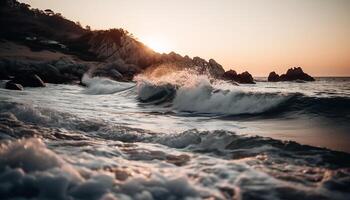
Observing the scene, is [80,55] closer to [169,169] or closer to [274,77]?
[274,77]

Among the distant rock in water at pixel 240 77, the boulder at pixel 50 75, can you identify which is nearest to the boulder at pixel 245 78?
the distant rock in water at pixel 240 77

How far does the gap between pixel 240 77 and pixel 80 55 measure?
30.2 meters

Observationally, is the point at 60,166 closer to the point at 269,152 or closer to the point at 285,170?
the point at 285,170

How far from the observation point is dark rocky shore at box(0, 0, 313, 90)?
126 ft

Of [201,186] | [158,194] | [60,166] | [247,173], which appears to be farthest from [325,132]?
[60,166]

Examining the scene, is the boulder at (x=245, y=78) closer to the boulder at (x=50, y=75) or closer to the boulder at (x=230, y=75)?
the boulder at (x=230, y=75)

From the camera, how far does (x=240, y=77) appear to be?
49594 millimetres

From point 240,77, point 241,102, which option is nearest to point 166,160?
point 241,102

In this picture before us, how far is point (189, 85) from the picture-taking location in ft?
50.1

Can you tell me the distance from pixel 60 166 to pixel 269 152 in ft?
9.23

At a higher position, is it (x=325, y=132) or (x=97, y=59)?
(x=97, y=59)

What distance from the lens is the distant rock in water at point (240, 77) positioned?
4839cm

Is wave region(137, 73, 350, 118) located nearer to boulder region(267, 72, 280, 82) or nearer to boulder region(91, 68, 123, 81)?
boulder region(91, 68, 123, 81)

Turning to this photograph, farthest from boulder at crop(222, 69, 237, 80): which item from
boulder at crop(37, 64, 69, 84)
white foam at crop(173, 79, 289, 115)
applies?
white foam at crop(173, 79, 289, 115)
